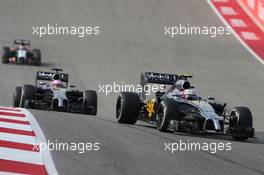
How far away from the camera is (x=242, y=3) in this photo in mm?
36219

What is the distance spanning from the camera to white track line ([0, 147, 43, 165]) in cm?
839

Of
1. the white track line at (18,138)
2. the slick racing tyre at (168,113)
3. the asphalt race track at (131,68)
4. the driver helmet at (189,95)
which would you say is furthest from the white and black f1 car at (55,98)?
the white track line at (18,138)

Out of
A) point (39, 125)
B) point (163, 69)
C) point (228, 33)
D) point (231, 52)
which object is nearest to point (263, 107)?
point (163, 69)

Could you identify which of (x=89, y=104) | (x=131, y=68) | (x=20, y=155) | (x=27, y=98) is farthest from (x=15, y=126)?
(x=131, y=68)

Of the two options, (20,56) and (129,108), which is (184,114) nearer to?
(129,108)

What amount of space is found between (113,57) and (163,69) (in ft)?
8.41

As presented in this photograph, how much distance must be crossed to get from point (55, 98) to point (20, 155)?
9.51 metres

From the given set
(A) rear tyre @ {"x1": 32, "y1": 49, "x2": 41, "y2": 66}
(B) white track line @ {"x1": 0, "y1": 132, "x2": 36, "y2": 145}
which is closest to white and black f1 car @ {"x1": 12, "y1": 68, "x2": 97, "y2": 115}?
(B) white track line @ {"x1": 0, "y1": 132, "x2": 36, "y2": 145}

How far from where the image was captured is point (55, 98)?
18.2m

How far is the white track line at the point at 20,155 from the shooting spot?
330 inches

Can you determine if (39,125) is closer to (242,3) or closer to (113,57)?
→ (113,57)

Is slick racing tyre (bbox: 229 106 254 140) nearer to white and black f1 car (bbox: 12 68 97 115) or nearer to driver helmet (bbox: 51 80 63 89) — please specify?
white and black f1 car (bbox: 12 68 97 115)

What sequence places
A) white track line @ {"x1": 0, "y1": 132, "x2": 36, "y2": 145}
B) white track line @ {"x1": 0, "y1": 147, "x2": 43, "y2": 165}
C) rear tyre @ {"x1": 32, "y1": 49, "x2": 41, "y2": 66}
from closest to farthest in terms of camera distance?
white track line @ {"x1": 0, "y1": 147, "x2": 43, "y2": 165} < white track line @ {"x1": 0, "y1": 132, "x2": 36, "y2": 145} < rear tyre @ {"x1": 32, "y1": 49, "x2": 41, "y2": 66}

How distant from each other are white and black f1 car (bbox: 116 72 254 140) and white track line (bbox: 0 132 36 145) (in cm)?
405
